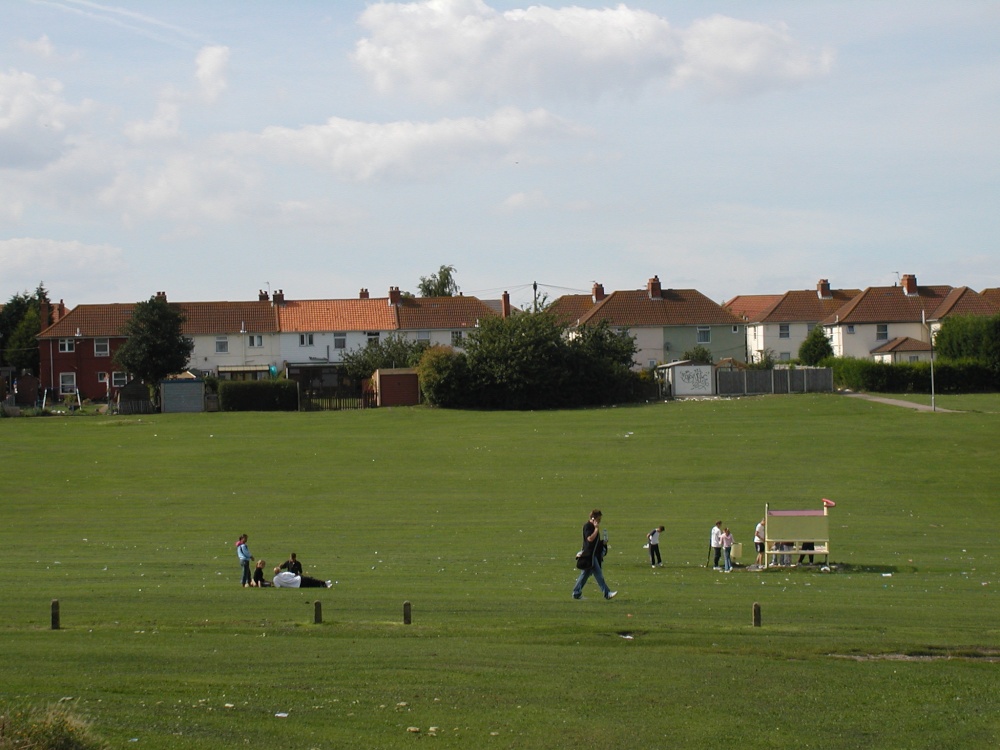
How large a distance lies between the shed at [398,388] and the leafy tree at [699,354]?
27.3m

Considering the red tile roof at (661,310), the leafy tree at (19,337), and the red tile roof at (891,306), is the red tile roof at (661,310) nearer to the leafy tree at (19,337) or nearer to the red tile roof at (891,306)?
the red tile roof at (891,306)

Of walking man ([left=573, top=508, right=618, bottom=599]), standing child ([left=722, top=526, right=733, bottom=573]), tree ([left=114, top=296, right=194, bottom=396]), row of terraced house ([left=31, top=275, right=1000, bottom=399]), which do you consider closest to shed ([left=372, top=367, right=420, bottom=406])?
row of terraced house ([left=31, top=275, right=1000, bottom=399])

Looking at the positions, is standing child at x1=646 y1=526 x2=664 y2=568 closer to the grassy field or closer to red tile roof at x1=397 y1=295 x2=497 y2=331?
the grassy field

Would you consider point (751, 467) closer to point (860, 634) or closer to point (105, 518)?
point (105, 518)

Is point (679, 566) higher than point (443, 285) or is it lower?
lower

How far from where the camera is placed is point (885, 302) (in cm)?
10419

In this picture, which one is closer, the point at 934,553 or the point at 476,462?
the point at 934,553

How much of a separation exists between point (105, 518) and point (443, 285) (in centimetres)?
10810

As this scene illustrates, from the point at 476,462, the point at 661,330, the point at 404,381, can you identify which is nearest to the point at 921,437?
the point at 476,462

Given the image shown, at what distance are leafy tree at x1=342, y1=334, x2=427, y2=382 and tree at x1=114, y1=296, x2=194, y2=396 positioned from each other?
43.0 ft

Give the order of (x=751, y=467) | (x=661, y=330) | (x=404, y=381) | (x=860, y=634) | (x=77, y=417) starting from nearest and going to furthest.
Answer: (x=860, y=634), (x=751, y=467), (x=77, y=417), (x=404, y=381), (x=661, y=330)

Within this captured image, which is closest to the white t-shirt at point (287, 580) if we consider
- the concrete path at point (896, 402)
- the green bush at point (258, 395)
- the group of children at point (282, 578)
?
the group of children at point (282, 578)

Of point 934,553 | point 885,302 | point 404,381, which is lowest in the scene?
point 934,553

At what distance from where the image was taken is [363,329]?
317ft
